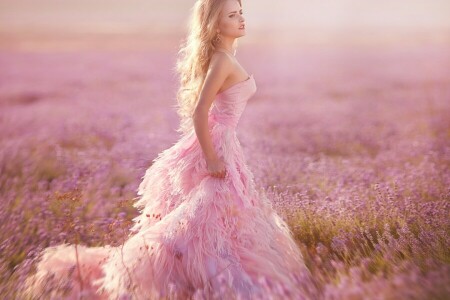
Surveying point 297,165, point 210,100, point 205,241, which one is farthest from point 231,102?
point 297,165

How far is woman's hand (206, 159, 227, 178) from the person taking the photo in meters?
3.12

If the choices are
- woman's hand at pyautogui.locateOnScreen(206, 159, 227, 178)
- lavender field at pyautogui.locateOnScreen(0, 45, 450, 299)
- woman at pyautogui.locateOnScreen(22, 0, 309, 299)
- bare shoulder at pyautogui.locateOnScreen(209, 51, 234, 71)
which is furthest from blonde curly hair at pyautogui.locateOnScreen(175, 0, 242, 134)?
lavender field at pyautogui.locateOnScreen(0, 45, 450, 299)

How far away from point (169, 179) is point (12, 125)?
19.3 feet

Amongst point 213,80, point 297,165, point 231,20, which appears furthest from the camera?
point 297,165

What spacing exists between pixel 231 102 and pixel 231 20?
1.56 ft

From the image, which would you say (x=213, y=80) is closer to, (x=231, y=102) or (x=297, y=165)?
(x=231, y=102)

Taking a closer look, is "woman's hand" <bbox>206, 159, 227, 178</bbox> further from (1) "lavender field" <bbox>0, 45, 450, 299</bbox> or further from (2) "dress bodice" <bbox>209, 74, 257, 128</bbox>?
(1) "lavender field" <bbox>0, 45, 450, 299</bbox>

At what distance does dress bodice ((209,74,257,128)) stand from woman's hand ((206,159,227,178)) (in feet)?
0.89

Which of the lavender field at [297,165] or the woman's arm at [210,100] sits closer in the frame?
the woman's arm at [210,100]

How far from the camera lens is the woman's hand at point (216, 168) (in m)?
3.12

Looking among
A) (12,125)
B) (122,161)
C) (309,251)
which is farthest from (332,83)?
(309,251)

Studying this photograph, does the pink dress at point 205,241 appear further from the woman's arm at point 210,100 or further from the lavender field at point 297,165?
the lavender field at point 297,165

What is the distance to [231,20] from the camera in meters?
3.16

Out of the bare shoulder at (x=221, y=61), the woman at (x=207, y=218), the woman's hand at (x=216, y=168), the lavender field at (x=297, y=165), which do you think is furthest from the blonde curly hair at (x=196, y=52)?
the lavender field at (x=297, y=165)
